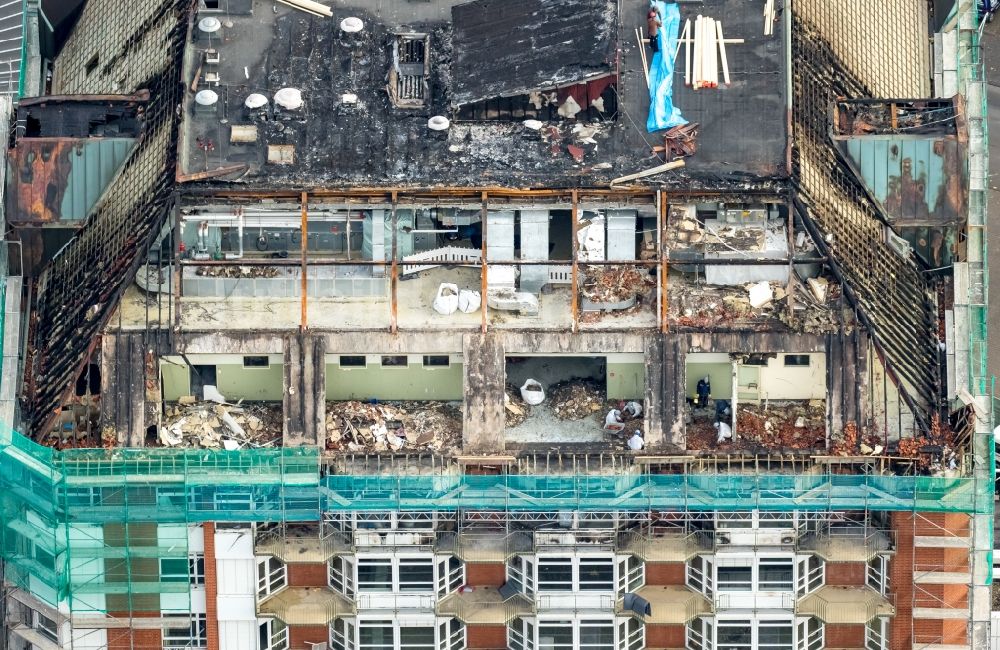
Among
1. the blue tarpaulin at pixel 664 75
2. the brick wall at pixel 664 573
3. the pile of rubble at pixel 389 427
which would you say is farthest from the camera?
the blue tarpaulin at pixel 664 75

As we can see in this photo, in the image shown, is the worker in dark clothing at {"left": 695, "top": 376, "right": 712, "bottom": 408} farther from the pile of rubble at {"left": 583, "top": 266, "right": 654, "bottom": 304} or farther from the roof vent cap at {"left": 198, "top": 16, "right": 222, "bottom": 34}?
the roof vent cap at {"left": 198, "top": 16, "right": 222, "bottom": 34}

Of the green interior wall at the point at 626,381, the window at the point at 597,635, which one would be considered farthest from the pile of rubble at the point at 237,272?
the window at the point at 597,635

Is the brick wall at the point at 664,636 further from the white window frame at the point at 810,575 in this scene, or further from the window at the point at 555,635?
the white window frame at the point at 810,575

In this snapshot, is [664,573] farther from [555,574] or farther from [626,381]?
[626,381]

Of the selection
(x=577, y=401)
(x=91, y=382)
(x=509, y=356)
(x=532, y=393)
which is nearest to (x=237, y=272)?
(x=91, y=382)

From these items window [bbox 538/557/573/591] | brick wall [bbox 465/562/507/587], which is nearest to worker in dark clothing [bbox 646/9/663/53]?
window [bbox 538/557/573/591]

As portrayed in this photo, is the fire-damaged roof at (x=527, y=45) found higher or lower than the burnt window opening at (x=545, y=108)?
higher

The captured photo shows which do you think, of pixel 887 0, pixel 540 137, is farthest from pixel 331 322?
pixel 887 0

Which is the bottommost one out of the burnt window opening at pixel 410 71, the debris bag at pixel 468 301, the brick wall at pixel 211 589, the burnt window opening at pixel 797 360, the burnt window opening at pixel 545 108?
the brick wall at pixel 211 589
